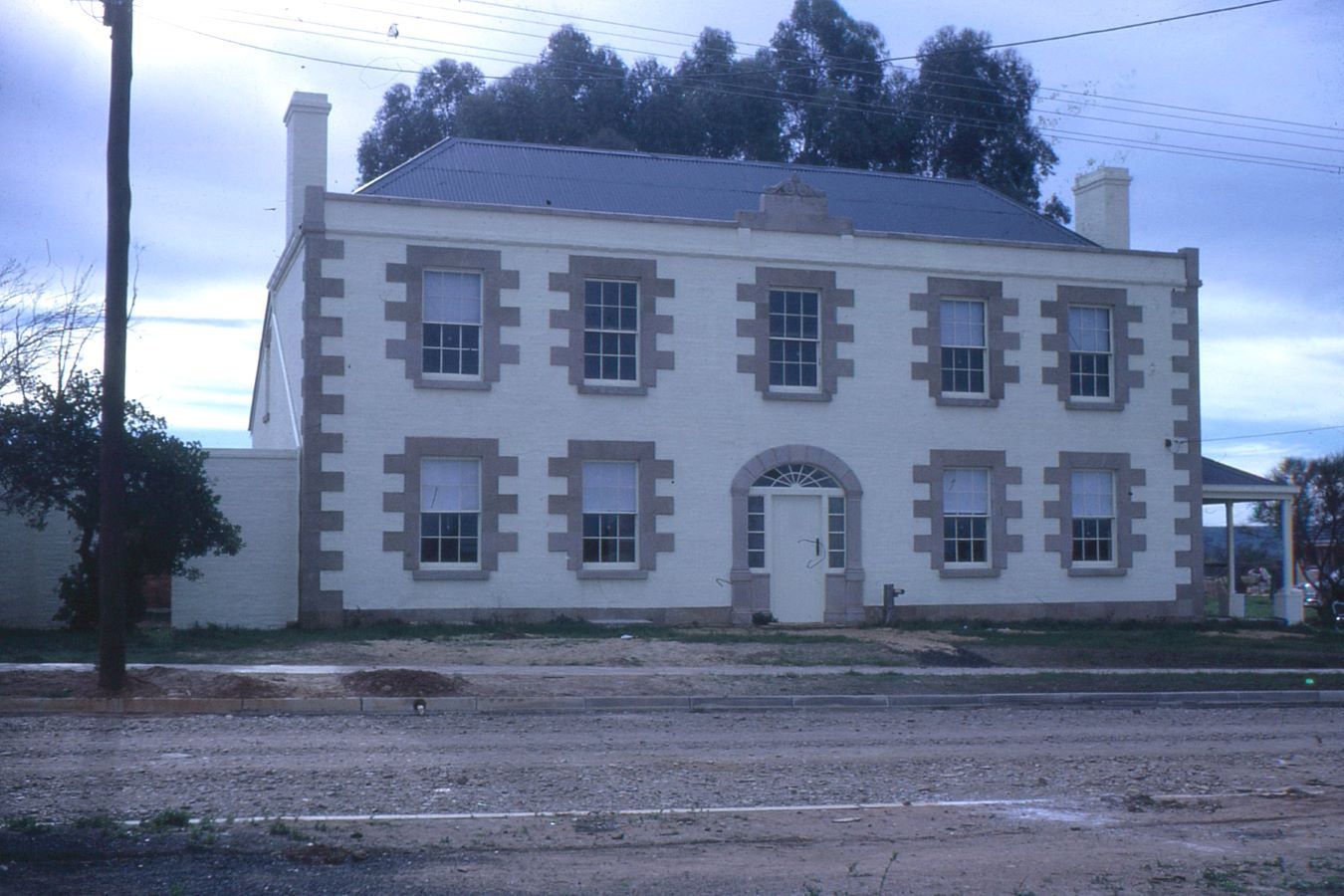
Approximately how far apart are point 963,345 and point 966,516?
3.24 m

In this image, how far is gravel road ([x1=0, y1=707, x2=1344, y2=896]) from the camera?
7.18 meters

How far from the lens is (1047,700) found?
16562 mm

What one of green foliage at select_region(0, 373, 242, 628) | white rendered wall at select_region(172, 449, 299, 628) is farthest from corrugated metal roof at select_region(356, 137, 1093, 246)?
green foliage at select_region(0, 373, 242, 628)

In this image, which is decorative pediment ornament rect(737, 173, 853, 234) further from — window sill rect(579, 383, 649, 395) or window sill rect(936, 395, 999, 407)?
window sill rect(579, 383, 649, 395)

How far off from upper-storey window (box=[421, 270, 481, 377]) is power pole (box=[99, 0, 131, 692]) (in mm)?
8151

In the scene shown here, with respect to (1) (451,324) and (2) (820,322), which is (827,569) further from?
(1) (451,324)

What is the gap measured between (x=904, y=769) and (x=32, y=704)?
336 inches

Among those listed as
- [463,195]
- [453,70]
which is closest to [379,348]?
[463,195]

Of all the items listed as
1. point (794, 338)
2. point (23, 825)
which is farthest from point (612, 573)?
point (23, 825)

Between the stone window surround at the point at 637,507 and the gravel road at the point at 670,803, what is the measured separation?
907cm

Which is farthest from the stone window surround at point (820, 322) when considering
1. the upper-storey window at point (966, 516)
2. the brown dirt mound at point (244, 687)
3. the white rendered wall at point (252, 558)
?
the brown dirt mound at point (244, 687)

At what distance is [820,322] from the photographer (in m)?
24.8

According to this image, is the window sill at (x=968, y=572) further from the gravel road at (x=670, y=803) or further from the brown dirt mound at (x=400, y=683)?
the brown dirt mound at (x=400, y=683)

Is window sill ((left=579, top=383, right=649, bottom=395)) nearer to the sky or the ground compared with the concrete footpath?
nearer to the sky
